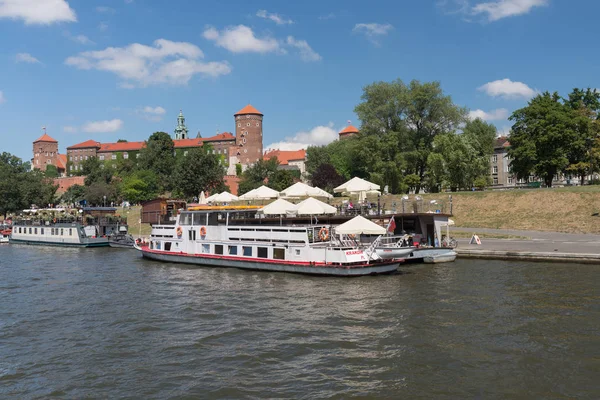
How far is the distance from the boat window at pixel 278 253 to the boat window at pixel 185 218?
10.3 m

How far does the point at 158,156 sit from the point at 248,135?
44.5 m

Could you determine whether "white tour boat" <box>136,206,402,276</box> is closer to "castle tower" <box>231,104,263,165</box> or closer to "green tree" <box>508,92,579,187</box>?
"green tree" <box>508,92,579,187</box>

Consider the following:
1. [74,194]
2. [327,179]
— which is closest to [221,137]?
[74,194]

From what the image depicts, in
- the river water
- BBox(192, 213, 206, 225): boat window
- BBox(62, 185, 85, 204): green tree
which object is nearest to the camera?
the river water

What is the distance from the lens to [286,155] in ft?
640

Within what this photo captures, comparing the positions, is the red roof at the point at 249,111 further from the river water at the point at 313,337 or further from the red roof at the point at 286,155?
the river water at the point at 313,337

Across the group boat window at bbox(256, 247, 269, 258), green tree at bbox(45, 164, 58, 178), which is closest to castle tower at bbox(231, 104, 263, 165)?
green tree at bbox(45, 164, 58, 178)

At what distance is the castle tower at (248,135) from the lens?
175 metres

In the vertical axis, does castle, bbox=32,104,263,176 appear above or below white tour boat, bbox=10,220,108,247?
above

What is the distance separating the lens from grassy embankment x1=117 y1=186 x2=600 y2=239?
165 ft

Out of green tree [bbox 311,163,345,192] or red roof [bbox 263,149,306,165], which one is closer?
green tree [bbox 311,163,345,192]

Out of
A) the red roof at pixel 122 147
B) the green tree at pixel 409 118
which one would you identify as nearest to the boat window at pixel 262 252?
the green tree at pixel 409 118

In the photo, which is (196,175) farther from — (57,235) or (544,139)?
(544,139)

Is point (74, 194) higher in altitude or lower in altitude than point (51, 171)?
lower
